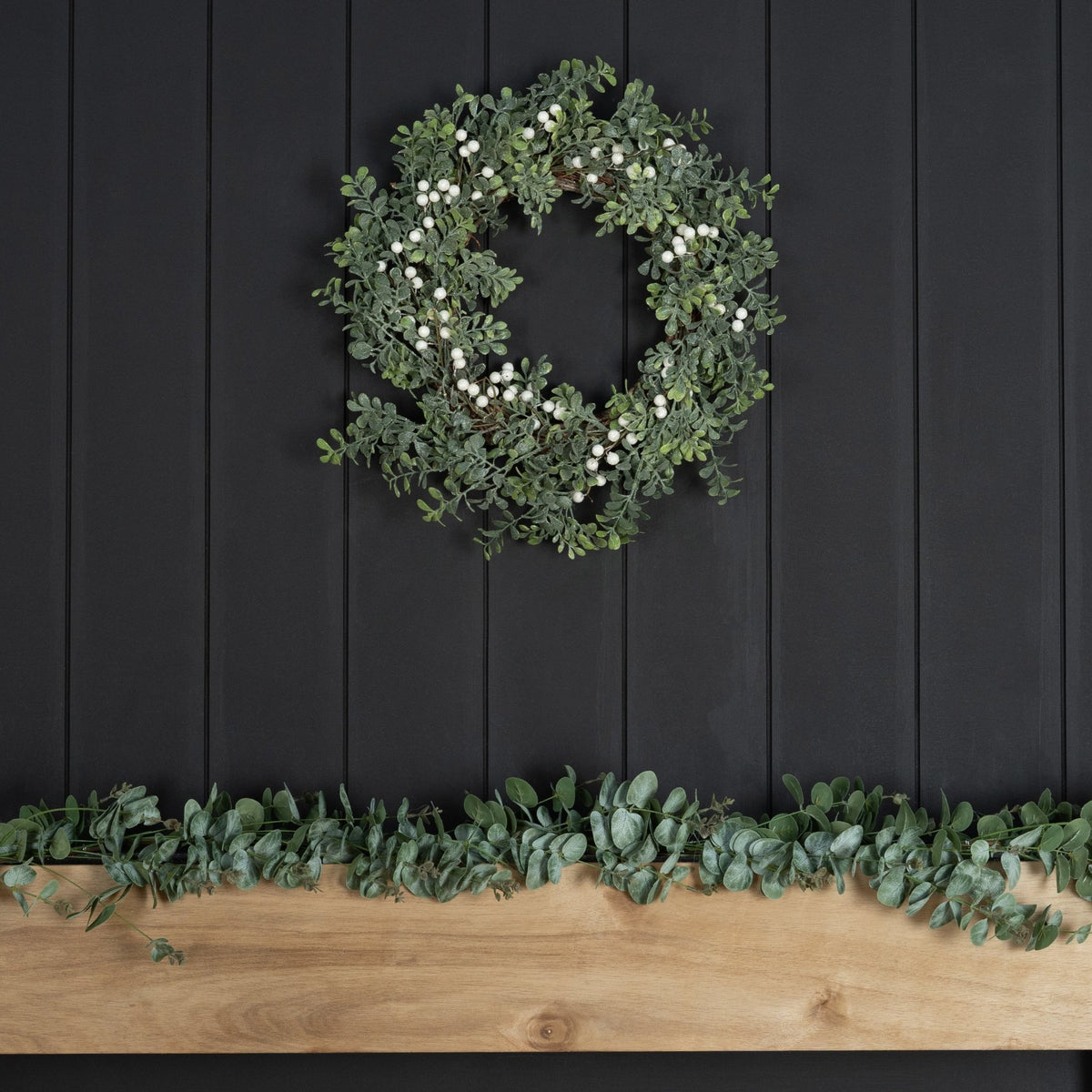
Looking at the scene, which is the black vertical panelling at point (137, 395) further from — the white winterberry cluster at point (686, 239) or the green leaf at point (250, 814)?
the white winterberry cluster at point (686, 239)

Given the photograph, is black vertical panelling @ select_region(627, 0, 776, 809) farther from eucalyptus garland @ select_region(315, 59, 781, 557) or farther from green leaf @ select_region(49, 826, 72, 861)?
green leaf @ select_region(49, 826, 72, 861)

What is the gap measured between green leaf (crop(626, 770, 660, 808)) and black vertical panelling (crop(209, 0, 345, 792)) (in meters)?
0.38

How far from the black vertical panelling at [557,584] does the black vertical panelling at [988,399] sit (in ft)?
1.36

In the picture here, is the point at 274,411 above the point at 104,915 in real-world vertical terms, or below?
above

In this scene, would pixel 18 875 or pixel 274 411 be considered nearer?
pixel 18 875

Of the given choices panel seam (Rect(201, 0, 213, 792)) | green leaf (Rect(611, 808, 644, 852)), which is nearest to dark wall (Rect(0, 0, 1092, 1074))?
panel seam (Rect(201, 0, 213, 792))

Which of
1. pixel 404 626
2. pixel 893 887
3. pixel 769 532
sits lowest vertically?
pixel 893 887

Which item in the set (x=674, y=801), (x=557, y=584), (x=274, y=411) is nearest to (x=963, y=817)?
(x=674, y=801)

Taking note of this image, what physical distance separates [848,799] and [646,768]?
0.82 feet

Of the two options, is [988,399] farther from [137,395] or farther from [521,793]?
[137,395]

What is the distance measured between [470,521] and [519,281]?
0.31 m

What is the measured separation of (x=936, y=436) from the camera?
1.16m

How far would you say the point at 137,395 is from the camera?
115 centimetres

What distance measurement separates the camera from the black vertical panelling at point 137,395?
3.74ft
